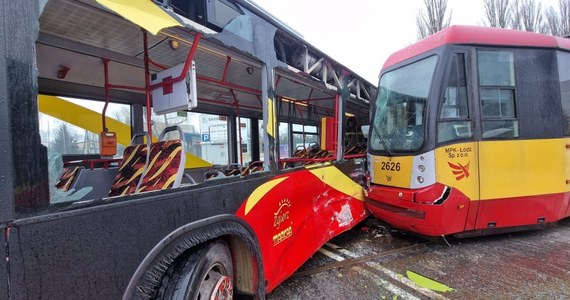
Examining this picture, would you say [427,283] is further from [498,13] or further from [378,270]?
[498,13]

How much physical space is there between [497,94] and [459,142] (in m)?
0.88

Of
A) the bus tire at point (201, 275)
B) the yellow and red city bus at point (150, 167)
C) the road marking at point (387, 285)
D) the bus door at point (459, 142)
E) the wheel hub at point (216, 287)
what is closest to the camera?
the yellow and red city bus at point (150, 167)

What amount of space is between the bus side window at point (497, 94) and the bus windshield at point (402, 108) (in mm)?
704

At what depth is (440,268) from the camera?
358 centimetres

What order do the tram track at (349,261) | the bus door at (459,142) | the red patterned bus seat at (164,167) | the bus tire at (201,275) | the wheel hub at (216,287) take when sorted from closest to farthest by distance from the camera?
the bus tire at (201,275), the wheel hub at (216,287), the red patterned bus seat at (164,167), the tram track at (349,261), the bus door at (459,142)

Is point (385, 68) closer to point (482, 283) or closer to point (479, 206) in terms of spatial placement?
point (479, 206)

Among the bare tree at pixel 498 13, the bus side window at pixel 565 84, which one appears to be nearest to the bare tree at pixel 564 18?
the bare tree at pixel 498 13

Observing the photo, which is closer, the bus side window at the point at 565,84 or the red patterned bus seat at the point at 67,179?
the red patterned bus seat at the point at 67,179

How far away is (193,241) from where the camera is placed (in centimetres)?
183

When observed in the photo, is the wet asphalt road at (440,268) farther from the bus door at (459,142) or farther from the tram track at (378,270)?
the bus door at (459,142)

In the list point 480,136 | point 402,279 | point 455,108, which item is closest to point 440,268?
point 402,279

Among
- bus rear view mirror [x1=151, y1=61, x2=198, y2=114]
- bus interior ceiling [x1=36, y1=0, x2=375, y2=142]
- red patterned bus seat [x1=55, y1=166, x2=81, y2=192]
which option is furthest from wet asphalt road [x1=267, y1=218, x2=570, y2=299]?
red patterned bus seat [x1=55, y1=166, x2=81, y2=192]

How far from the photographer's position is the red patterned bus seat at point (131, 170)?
8.93ft

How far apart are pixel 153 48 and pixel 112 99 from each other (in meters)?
1.78
